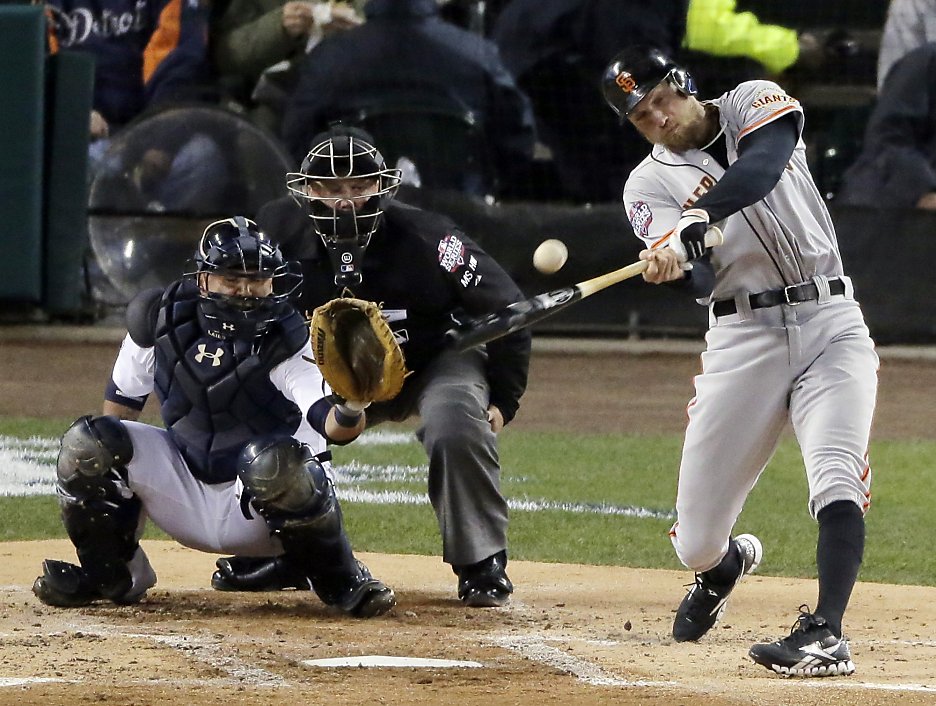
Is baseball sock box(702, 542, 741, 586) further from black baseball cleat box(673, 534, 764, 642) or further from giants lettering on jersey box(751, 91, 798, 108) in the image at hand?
giants lettering on jersey box(751, 91, 798, 108)

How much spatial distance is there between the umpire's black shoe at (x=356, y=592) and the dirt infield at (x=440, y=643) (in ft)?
0.15

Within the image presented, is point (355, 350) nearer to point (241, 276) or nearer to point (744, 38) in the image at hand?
point (241, 276)

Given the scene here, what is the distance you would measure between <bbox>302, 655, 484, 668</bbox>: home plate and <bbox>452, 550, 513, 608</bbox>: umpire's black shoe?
83 cm

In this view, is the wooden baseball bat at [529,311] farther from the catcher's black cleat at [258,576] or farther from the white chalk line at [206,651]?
the catcher's black cleat at [258,576]

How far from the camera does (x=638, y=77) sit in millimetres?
4828

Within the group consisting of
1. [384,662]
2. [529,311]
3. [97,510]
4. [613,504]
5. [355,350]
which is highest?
[529,311]

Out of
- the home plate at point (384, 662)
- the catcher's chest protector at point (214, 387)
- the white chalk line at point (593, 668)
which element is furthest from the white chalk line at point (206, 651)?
the white chalk line at point (593, 668)

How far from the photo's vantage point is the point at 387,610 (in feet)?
16.9

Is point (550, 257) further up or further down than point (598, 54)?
further down

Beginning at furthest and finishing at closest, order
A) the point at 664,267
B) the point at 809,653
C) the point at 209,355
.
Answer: the point at 209,355, the point at 664,267, the point at 809,653

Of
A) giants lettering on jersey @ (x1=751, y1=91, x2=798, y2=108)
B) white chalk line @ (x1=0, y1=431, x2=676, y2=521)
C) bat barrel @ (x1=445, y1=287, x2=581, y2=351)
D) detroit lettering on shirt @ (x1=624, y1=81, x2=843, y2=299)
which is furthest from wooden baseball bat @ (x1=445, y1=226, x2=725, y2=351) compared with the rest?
white chalk line @ (x1=0, y1=431, x2=676, y2=521)

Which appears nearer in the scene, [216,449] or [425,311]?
[216,449]

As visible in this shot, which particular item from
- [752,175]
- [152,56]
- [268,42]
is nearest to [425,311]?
[752,175]

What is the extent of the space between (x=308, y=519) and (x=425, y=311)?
105 centimetres
